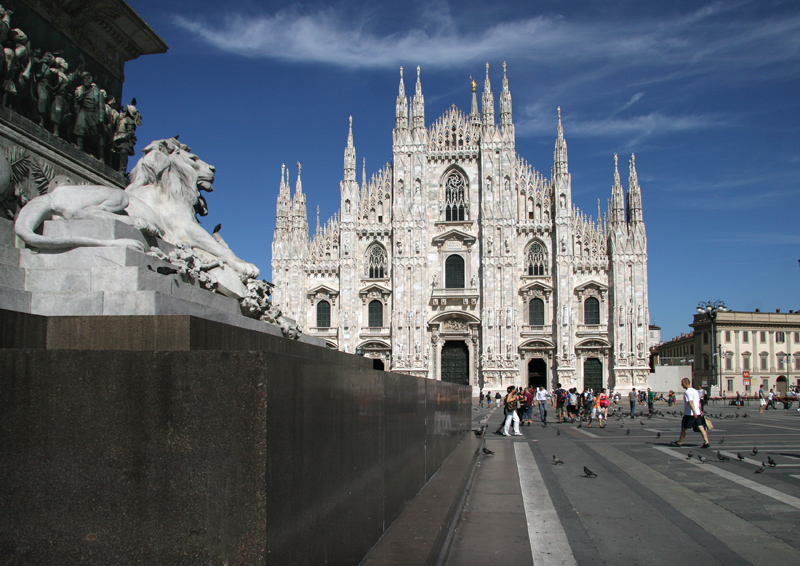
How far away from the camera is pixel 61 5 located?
5.12 meters

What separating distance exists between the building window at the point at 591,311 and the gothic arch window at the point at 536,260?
287cm

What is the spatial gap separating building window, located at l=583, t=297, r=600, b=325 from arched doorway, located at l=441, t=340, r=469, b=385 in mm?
6908

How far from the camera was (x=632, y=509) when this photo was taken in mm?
6879

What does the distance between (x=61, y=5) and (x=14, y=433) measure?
415 centimetres

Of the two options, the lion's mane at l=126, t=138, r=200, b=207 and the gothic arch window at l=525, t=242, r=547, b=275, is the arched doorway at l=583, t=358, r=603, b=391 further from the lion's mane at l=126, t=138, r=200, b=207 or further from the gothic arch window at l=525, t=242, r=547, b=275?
the lion's mane at l=126, t=138, r=200, b=207

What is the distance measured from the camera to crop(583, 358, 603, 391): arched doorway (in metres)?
36.6

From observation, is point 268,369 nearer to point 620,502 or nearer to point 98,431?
point 98,431

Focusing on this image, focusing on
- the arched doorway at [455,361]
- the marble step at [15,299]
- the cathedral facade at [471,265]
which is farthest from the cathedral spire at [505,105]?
the marble step at [15,299]

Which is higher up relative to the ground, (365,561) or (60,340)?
(60,340)

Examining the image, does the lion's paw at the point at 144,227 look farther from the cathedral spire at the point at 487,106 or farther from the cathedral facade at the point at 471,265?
the cathedral spire at the point at 487,106

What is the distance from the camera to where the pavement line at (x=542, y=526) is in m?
4.95

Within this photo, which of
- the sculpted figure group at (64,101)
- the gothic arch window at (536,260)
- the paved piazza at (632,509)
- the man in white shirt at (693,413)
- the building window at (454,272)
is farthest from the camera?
the building window at (454,272)

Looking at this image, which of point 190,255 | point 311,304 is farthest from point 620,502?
point 311,304

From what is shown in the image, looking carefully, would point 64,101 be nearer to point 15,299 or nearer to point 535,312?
point 15,299
